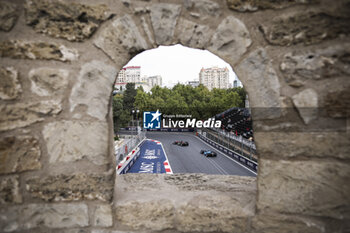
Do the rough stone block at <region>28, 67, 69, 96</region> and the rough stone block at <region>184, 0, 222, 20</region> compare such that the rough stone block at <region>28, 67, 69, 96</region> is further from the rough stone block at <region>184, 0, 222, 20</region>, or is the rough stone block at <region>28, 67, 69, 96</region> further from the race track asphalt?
the race track asphalt

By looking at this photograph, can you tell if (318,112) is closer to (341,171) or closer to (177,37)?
(341,171)

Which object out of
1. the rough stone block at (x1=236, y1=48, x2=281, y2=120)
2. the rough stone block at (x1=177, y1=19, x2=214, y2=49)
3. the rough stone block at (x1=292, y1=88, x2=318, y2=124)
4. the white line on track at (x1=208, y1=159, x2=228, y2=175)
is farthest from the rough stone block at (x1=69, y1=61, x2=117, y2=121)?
the white line on track at (x1=208, y1=159, x2=228, y2=175)

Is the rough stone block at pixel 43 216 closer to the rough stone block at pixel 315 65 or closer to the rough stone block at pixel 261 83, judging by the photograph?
the rough stone block at pixel 261 83

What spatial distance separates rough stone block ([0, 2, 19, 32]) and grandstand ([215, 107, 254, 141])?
1279cm

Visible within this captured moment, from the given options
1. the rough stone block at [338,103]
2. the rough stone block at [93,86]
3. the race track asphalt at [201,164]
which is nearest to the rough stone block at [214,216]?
the rough stone block at [338,103]

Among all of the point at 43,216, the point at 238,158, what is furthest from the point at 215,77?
the point at 43,216

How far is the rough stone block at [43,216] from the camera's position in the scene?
1139 mm

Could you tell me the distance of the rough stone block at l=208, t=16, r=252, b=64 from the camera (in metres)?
1.07

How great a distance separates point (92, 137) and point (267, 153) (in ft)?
3.19

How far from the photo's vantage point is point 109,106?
1.18 m

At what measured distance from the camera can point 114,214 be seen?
118cm

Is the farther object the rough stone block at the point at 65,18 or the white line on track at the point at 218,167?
the white line on track at the point at 218,167

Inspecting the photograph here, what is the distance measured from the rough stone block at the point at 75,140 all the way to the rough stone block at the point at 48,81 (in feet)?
0.59

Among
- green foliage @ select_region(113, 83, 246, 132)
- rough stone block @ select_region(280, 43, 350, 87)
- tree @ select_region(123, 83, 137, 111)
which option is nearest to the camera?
rough stone block @ select_region(280, 43, 350, 87)
